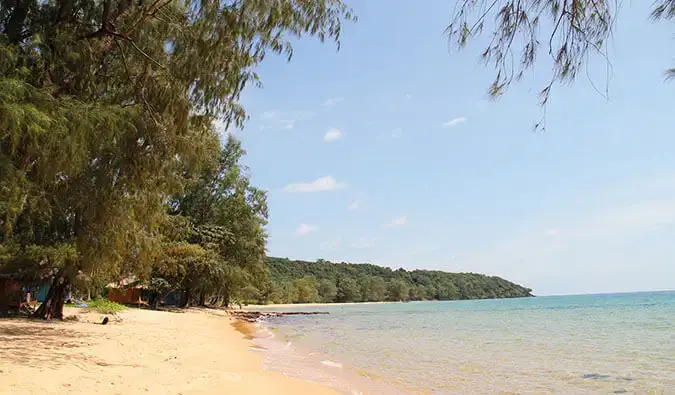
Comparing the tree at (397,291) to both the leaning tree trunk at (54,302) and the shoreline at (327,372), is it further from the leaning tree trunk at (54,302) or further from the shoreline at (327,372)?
the shoreline at (327,372)

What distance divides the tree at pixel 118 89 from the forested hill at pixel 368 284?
193ft

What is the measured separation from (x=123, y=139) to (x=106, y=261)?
4.34 m

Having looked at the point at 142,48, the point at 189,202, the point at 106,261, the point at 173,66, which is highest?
the point at 189,202

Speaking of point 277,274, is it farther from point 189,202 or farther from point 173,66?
point 173,66

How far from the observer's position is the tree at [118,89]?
5891 millimetres

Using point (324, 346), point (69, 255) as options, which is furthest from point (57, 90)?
point (324, 346)

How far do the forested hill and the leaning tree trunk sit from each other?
50996mm

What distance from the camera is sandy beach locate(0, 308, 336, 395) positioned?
5527 millimetres

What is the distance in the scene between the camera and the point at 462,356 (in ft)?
41.8

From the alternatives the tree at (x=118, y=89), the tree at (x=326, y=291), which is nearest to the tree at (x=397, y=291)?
the tree at (x=326, y=291)

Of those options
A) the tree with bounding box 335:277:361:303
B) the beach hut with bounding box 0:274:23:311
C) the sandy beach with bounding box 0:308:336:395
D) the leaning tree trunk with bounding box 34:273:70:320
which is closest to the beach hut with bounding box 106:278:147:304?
the beach hut with bounding box 0:274:23:311

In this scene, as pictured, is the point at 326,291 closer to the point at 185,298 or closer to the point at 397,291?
the point at 397,291

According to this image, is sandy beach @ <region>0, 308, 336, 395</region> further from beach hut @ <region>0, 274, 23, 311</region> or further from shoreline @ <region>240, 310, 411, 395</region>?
beach hut @ <region>0, 274, 23, 311</region>

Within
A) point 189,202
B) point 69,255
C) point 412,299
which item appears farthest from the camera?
point 412,299
